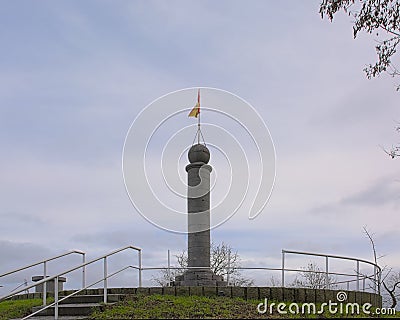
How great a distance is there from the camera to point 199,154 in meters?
19.3

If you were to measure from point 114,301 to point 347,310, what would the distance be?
547 centimetres

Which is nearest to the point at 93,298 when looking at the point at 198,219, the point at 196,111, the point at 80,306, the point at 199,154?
the point at 80,306

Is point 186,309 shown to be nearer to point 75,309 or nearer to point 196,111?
point 75,309

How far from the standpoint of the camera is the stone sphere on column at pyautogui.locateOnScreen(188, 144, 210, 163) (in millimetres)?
19312

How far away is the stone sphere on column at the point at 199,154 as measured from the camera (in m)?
19.3

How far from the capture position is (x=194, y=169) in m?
19.2

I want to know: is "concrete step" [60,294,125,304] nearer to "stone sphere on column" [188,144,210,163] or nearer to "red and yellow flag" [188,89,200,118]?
"stone sphere on column" [188,144,210,163]

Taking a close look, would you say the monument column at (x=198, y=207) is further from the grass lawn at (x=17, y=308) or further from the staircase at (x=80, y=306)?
the grass lawn at (x=17, y=308)

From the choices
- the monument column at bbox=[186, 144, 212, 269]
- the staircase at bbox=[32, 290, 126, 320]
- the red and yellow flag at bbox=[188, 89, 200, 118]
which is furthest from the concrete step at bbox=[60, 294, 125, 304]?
the red and yellow flag at bbox=[188, 89, 200, 118]

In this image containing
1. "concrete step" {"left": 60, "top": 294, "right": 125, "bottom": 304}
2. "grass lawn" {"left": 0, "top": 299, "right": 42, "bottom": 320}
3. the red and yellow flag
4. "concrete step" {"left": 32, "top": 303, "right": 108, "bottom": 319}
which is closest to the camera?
"concrete step" {"left": 32, "top": 303, "right": 108, "bottom": 319}

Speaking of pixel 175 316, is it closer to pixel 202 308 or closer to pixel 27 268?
pixel 202 308

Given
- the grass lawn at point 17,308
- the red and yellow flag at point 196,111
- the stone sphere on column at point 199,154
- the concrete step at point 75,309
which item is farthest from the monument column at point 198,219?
the concrete step at point 75,309

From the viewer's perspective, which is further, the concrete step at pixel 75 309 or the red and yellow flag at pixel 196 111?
the red and yellow flag at pixel 196 111

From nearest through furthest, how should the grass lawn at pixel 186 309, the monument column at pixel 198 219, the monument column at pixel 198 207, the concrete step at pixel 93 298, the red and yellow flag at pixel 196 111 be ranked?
1. the grass lawn at pixel 186 309
2. the concrete step at pixel 93 298
3. the monument column at pixel 198 219
4. the monument column at pixel 198 207
5. the red and yellow flag at pixel 196 111
